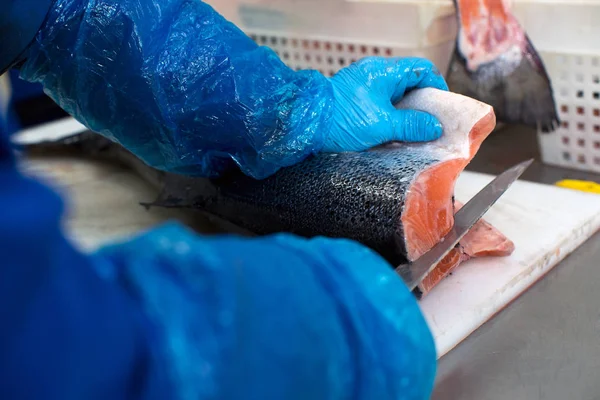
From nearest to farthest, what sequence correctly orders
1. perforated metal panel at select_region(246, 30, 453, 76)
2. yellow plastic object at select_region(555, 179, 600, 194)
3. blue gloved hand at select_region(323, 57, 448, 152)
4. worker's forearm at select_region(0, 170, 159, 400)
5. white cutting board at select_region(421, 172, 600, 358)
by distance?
worker's forearm at select_region(0, 170, 159, 400), white cutting board at select_region(421, 172, 600, 358), blue gloved hand at select_region(323, 57, 448, 152), yellow plastic object at select_region(555, 179, 600, 194), perforated metal panel at select_region(246, 30, 453, 76)

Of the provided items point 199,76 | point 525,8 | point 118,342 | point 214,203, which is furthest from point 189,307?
point 525,8

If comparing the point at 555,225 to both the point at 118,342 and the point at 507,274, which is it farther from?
the point at 118,342

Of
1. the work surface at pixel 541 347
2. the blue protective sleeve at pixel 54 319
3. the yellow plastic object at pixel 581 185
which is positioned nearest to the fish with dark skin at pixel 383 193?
the work surface at pixel 541 347

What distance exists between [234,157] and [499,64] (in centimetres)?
64

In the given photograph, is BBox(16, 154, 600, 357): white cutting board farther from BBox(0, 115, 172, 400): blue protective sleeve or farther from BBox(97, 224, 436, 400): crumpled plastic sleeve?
BBox(0, 115, 172, 400): blue protective sleeve

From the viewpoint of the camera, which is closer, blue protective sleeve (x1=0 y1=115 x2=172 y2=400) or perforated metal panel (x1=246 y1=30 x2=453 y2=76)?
blue protective sleeve (x1=0 y1=115 x2=172 y2=400)

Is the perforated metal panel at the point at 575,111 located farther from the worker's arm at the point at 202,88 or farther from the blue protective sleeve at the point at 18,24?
the blue protective sleeve at the point at 18,24

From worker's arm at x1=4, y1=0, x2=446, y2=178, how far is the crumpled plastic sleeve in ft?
1.73

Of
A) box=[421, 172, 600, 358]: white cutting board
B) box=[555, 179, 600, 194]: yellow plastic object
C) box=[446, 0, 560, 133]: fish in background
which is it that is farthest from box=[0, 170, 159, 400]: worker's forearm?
box=[446, 0, 560, 133]: fish in background

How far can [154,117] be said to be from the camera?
107 centimetres

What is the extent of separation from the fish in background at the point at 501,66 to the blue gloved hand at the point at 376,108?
34 centimetres

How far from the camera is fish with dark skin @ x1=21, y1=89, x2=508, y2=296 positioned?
3.09 feet

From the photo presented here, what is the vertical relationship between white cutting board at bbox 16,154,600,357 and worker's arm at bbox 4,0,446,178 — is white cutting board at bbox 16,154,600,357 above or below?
below

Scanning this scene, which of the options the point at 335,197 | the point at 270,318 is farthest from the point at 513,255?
the point at 270,318
